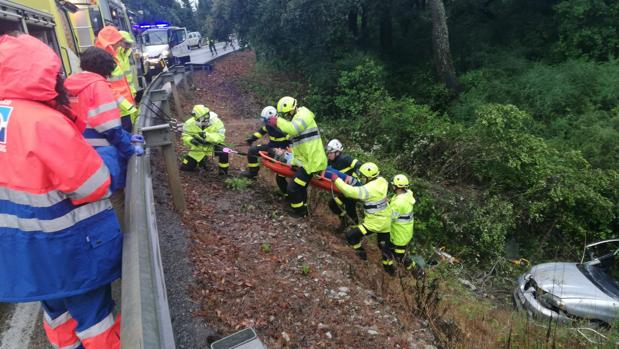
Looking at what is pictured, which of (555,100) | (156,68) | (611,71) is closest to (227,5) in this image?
(156,68)

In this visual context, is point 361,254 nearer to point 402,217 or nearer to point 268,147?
point 402,217

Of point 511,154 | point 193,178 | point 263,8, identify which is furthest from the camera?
point 263,8

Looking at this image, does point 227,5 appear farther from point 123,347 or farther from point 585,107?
point 123,347

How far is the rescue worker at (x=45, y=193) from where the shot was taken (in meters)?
1.92

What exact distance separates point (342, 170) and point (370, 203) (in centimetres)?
125

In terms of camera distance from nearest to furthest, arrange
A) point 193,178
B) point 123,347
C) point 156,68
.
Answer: point 123,347
point 193,178
point 156,68

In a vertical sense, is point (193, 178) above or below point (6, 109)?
below

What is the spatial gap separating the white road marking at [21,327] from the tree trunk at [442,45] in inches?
517

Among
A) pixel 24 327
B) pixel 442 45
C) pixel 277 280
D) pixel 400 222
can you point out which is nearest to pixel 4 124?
pixel 24 327

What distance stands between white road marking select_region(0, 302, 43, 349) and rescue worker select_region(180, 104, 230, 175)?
3710mm

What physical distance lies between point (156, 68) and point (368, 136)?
894cm

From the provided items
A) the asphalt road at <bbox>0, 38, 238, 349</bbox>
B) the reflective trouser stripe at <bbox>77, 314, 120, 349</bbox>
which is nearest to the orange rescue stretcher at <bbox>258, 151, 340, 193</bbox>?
the asphalt road at <bbox>0, 38, 238, 349</bbox>

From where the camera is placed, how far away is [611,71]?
11.9 meters

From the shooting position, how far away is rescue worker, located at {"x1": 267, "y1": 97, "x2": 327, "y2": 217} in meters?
5.92
